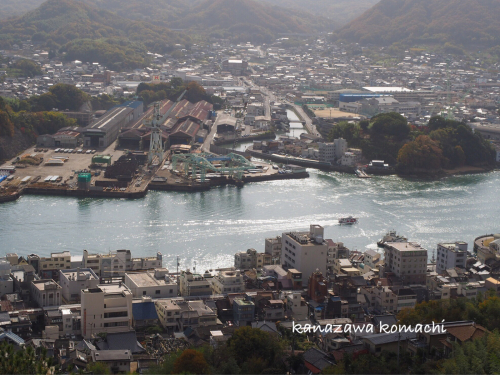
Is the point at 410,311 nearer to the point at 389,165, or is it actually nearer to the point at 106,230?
the point at 106,230

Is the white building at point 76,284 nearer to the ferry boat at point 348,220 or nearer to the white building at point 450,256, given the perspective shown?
the white building at point 450,256

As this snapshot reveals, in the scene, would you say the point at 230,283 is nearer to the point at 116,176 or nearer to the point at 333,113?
the point at 116,176

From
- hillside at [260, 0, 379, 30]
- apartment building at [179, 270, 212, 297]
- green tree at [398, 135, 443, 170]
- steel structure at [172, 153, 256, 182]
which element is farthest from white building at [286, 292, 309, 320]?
hillside at [260, 0, 379, 30]

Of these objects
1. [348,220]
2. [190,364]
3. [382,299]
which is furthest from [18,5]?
[190,364]

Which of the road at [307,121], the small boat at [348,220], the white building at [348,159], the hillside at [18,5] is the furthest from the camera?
the hillside at [18,5]

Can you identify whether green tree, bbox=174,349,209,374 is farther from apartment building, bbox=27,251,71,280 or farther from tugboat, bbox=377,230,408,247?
tugboat, bbox=377,230,408,247

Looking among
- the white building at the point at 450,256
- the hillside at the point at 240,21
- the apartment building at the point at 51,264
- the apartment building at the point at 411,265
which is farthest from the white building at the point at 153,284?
the hillside at the point at 240,21

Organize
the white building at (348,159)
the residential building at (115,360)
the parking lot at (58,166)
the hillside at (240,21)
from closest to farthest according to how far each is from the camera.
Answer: the residential building at (115,360), the parking lot at (58,166), the white building at (348,159), the hillside at (240,21)
